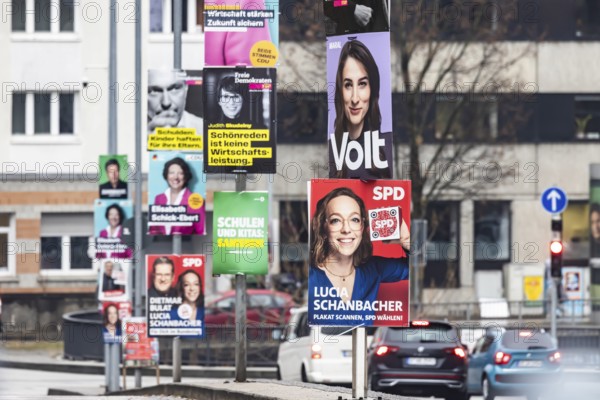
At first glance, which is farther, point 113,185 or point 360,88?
point 113,185

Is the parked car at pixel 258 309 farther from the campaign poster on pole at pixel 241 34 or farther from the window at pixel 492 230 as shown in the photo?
the campaign poster on pole at pixel 241 34

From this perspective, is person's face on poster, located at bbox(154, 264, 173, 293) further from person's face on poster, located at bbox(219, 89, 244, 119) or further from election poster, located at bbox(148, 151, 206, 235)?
person's face on poster, located at bbox(219, 89, 244, 119)

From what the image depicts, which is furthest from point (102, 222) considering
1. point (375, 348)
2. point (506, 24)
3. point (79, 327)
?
point (506, 24)

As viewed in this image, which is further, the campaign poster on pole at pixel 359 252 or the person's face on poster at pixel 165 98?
the person's face on poster at pixel 165 98

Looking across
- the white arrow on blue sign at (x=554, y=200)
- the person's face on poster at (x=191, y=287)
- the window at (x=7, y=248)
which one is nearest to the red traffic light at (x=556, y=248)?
the white arrow on blue sign at (x=554, y=200)

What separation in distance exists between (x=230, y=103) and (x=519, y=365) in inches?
471

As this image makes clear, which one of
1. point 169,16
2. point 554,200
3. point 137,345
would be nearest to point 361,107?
point 137,345

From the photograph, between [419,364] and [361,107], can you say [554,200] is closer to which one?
[419,364]

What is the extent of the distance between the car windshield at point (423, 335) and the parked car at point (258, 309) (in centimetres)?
1389

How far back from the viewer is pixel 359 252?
38.7 feet

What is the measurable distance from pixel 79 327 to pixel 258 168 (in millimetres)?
25666

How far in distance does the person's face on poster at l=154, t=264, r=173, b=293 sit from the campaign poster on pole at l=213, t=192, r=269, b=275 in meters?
4.50

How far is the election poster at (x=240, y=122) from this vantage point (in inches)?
665

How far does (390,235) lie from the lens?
11820 millimetres
